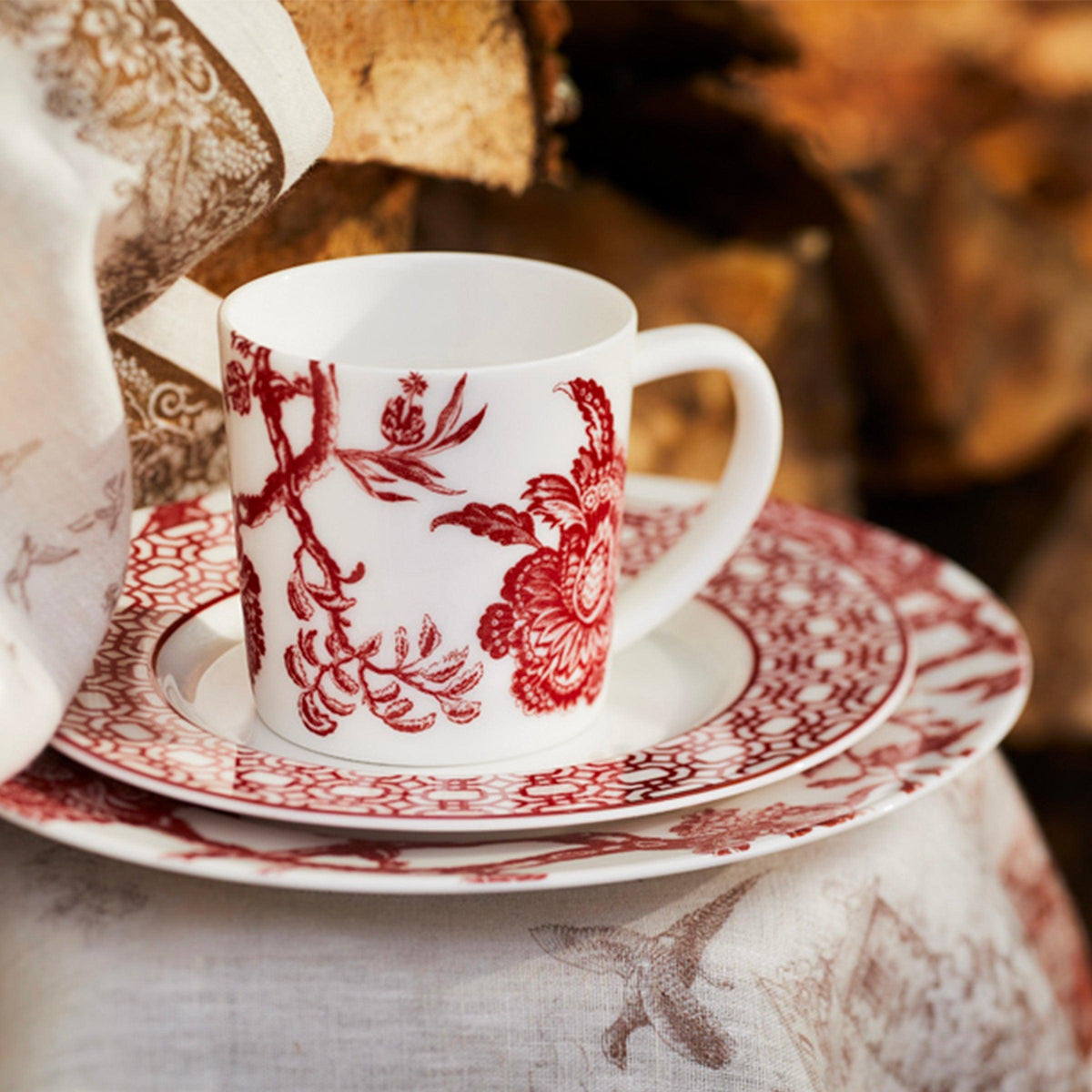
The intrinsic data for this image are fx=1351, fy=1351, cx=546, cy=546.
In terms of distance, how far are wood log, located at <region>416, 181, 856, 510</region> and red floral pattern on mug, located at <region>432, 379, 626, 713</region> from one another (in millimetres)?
501

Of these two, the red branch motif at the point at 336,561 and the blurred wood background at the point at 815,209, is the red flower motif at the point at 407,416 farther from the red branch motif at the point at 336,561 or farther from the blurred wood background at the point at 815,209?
the blurred wood background at the point at 815,209

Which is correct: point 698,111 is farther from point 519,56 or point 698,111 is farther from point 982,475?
point 982,475

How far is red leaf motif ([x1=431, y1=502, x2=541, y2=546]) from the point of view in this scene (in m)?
0.42

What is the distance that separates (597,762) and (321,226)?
0.91 feet

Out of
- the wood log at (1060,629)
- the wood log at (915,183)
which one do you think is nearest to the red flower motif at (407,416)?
the wood log at (915,183)

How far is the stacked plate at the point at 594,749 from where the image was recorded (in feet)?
1.21

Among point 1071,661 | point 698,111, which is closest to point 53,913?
point 698,111

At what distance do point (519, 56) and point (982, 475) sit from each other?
33.8 inches

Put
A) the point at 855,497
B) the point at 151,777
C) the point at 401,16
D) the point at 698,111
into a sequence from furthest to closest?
the point at 855,497 → the point at 698,111 → the point at 401,16 → the point at 151,777

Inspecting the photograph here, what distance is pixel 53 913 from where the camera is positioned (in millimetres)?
408

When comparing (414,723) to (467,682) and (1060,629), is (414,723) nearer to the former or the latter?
(467,682)

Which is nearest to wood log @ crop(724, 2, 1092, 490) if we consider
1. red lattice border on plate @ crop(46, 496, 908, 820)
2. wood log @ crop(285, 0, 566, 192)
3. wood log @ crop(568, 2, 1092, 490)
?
wood log @ crop(568, 2, 1092, 490)

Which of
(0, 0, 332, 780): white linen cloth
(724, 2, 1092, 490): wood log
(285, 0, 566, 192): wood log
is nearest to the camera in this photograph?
(0, 0, 332, 780): white linen cloth

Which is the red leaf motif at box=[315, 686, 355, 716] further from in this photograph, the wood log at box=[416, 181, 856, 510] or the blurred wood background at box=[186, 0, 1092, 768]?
the wood log at box=[416, 181, 856, 510]
